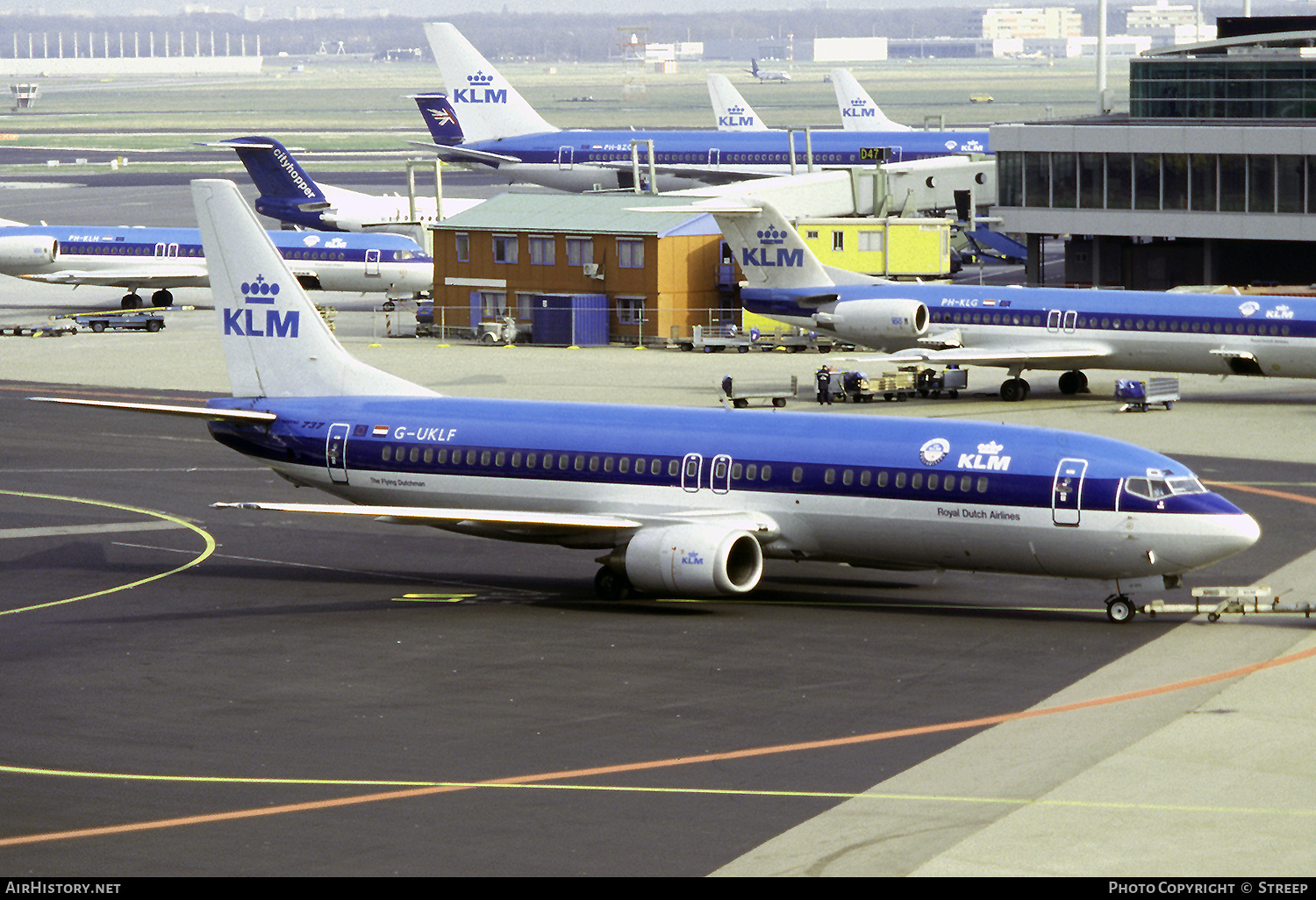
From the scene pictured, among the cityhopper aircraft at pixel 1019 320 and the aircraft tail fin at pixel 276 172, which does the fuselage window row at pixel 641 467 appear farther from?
A: the aircraft tail fin at pixel 276 172

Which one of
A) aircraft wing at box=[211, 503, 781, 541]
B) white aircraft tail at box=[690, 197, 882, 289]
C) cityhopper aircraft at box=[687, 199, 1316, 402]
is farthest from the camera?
white aircraft tail at box=[690, 197, 882, 289]

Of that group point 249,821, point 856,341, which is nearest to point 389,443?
point 249,821

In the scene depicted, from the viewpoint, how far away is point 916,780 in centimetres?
2888

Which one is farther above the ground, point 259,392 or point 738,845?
point 259,392

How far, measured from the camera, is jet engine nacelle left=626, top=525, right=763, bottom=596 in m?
39.9

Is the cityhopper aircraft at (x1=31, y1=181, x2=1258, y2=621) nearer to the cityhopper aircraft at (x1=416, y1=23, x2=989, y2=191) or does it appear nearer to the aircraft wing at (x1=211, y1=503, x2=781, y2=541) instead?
the aircraft wing at (x1=211, y1=503, x2=781, y2=541)

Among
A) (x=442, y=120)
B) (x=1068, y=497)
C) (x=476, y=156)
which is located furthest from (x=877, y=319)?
(x=442, y=120)

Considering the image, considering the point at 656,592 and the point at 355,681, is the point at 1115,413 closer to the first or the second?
the point at 656,592

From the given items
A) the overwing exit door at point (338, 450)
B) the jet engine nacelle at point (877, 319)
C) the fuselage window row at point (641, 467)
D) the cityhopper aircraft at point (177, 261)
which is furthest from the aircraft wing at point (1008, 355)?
the cityhopper aircraft at point (177, 261)

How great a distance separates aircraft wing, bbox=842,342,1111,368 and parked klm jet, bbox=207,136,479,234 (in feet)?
184

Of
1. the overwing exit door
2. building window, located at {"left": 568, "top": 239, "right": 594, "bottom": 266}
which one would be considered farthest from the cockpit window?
building window, located at {"left": 568, "top": 239, "right": 594, "bottom": 266}

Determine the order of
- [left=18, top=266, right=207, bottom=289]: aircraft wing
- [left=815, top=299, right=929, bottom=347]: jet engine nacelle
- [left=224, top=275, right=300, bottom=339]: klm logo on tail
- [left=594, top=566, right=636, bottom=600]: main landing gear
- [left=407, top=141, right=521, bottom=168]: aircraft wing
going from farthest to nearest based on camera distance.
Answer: [left=407, top=141, right=521, bottom=168]: aircraft wing, [left=18, top=266, right=207, bottom=289]: aircraft wing, [left=815, top=299, right=929, bottom=347]: jet engine nacelle, [left=224, top=275, right=300, bottom=339]: klm logo on tail, [left=594, top=566, right=636, bottom=600]: main landing gear

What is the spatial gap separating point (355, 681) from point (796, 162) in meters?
104

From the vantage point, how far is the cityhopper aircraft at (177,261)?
10894 cm
